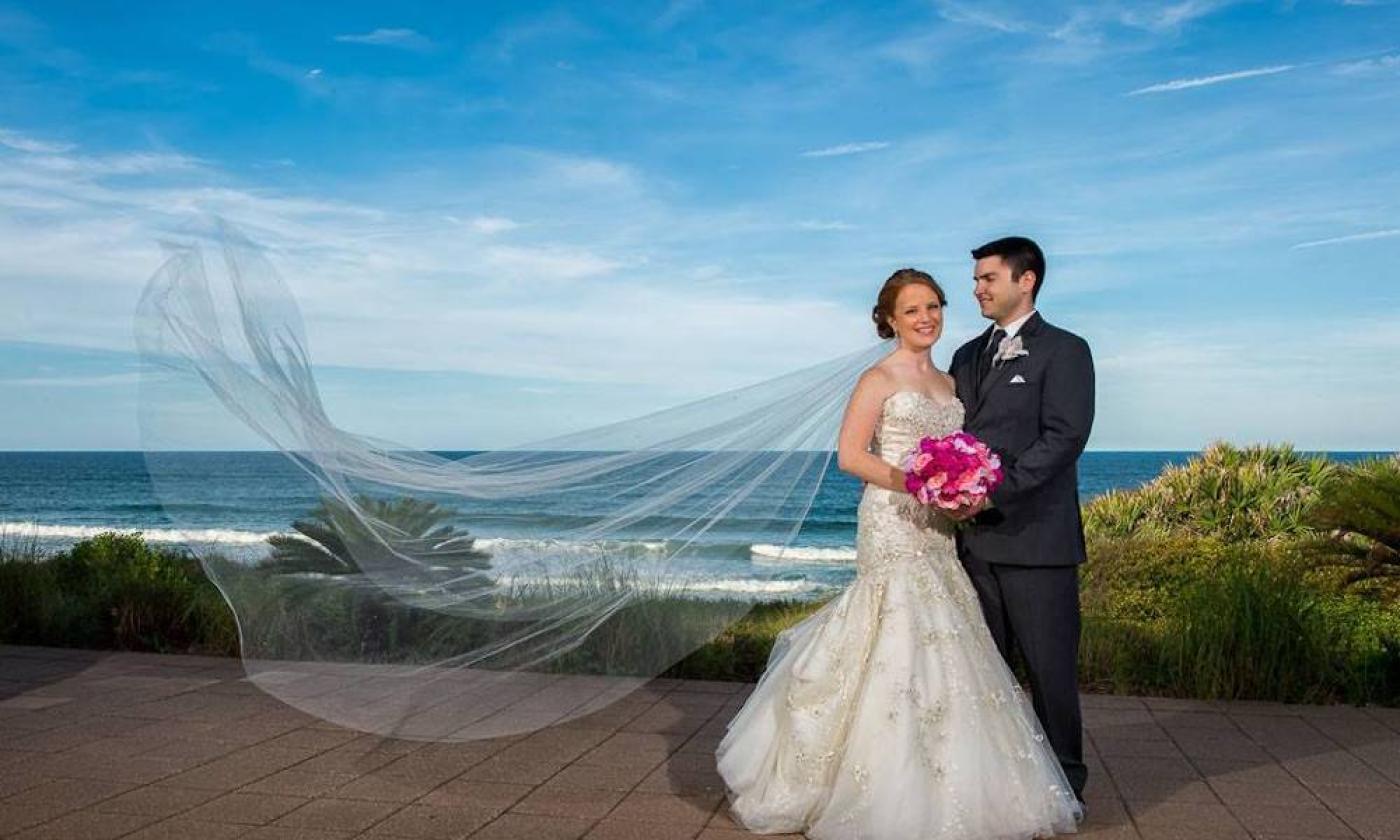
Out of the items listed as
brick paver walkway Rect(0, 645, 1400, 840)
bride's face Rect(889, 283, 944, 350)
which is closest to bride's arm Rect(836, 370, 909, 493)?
bride's face Rect(889, 283, 944, 350)

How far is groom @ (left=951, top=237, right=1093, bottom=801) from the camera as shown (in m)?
4.64

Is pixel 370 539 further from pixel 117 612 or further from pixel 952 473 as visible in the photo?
pixel 117 612

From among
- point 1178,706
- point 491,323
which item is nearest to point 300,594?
point 1178,706

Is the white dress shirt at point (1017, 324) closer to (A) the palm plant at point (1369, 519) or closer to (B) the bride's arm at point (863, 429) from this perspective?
(B) the bride's arm at point (863, 429)

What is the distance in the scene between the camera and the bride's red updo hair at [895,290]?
4766 millimetres

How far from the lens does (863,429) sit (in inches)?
188

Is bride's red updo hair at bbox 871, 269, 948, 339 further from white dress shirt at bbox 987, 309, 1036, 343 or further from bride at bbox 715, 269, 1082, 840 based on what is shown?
white dress shirt at bbox 987, 309, 1036, 343

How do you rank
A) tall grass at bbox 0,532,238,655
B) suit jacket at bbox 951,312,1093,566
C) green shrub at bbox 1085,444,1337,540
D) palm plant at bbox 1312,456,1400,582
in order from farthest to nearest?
1. green shrub at bbox 1085,444,1337,540
2. tall grass at bbox 0,532,238,655
3. palm plant at bbox 1312,456,1400,582
4. suit jacket at bbox 951,312,1093,566

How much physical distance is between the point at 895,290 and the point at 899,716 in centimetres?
153

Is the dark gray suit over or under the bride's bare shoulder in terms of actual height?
under

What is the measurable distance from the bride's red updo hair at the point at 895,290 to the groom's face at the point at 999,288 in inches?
5.7

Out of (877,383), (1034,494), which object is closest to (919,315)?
(877,383)

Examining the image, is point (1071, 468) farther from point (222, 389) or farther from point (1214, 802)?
point (222, 389)

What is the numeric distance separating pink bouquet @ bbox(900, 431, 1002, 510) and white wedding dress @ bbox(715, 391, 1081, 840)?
0.35m
